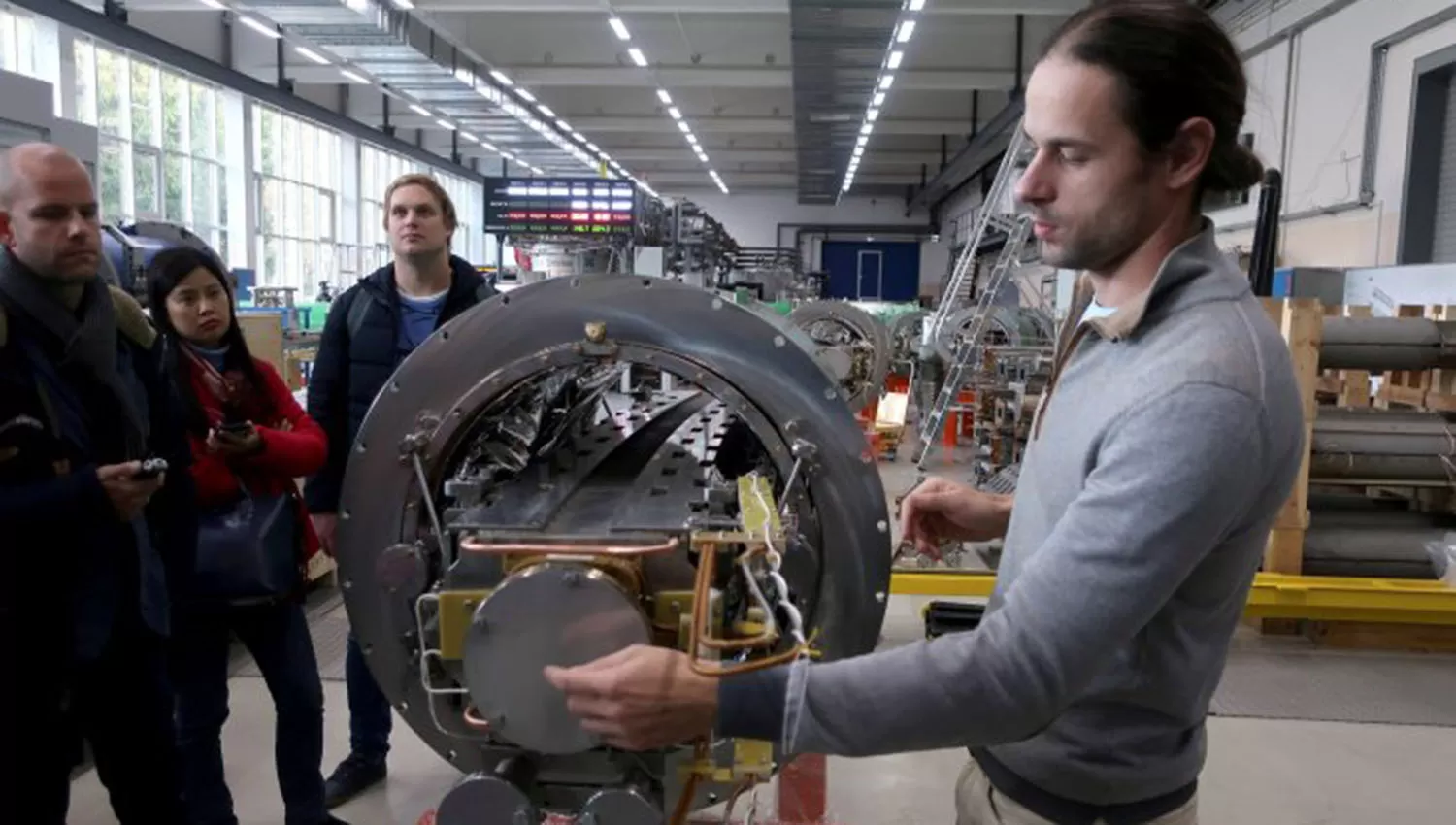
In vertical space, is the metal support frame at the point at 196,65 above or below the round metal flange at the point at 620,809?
above

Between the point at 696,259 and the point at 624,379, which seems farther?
the point at 696,259

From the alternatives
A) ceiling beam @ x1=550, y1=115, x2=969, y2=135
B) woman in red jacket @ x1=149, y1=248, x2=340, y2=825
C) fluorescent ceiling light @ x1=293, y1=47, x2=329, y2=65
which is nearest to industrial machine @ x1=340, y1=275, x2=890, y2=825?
woman in red jacket @ x1=149, y1=248, x2=340, y2=825

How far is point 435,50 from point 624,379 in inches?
266

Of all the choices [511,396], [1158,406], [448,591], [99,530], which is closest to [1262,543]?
[1158,406]

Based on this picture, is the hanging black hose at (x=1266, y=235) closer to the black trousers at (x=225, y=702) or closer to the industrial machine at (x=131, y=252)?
the black trousers at (x=225, y=702)

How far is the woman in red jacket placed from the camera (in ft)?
6.54

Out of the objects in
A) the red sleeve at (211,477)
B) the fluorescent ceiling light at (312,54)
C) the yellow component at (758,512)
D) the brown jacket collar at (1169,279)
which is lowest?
the red sleeve at (211,477)

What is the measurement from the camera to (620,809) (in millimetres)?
1183

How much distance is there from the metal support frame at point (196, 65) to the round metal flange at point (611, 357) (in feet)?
23.8

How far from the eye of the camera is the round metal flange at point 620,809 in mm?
1179

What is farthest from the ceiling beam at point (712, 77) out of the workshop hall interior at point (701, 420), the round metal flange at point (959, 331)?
the round metal flange at point (959, 331)

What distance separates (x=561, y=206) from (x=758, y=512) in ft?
17.0

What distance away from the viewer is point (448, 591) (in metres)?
1.22

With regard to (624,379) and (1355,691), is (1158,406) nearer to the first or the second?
(624,379)
